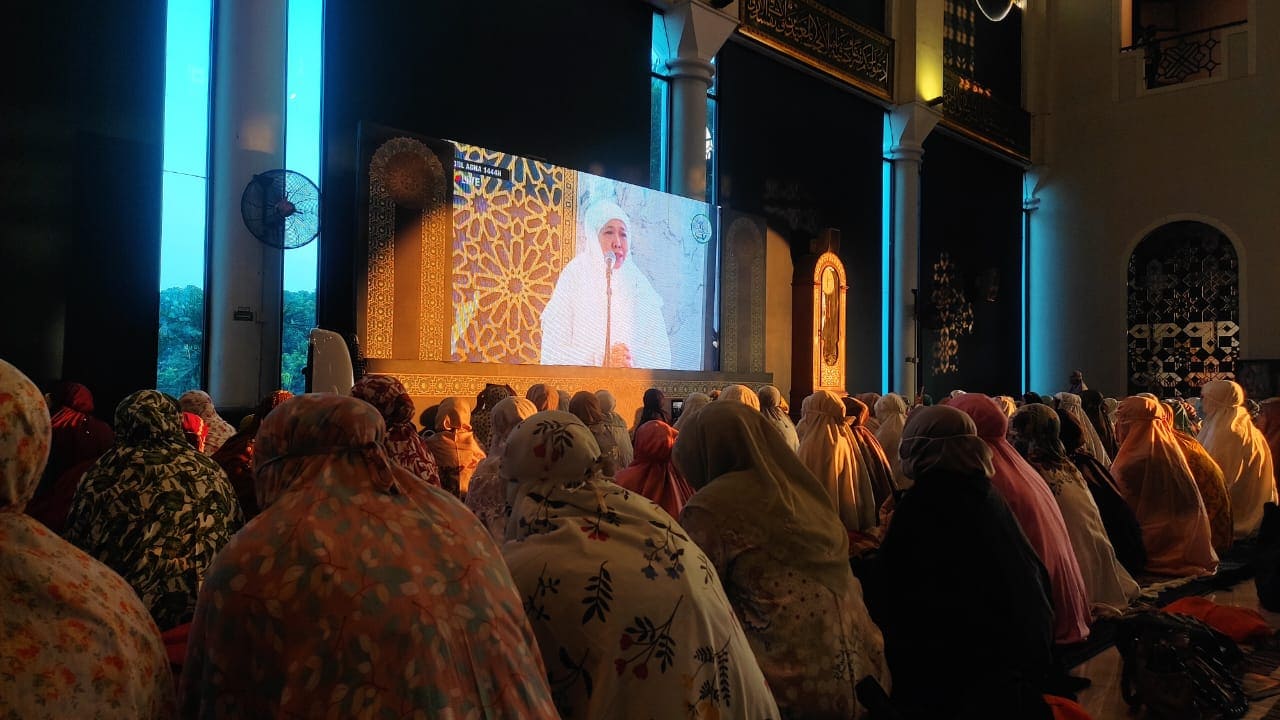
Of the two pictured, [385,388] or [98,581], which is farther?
[385,388]

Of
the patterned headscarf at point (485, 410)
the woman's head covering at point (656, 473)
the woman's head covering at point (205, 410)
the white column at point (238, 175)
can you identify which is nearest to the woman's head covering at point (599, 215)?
the patterned headscarf at point (485, 410)

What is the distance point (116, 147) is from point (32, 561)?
4.48m

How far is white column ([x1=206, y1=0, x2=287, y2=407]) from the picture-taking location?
16.0 feet

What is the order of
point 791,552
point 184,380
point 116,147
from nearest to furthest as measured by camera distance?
point 791,552 < point 116,147 < point 184,380

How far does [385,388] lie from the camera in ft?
8.73

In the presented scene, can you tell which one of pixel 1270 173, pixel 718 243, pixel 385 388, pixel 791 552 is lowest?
pixel 791 552

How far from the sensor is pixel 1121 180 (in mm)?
11367

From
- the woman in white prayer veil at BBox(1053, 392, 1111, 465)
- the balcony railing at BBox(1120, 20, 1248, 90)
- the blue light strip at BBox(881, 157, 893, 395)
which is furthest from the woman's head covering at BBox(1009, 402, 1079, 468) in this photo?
the balcony railing at BBox(1120, 20, 1248, 90)

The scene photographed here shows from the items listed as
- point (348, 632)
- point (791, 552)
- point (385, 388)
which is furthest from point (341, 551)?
point (385, 388)

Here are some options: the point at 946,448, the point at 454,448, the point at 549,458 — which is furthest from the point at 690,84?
the point at 549,458

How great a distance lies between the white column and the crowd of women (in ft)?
4.39

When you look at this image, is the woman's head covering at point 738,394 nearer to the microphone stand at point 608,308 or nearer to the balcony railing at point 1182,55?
the microphone stand at point 608,308

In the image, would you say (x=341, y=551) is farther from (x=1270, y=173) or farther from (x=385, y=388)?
A: (x=1270, y=173)

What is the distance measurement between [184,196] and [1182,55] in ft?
37.0
